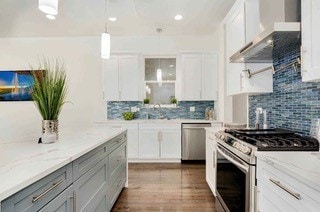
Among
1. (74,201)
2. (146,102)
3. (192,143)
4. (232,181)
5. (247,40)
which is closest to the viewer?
(74,201)

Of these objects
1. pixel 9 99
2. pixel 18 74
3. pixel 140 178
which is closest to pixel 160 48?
pixel 140 178

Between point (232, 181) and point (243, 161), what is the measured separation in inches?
15.6

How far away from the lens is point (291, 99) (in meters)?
2.14

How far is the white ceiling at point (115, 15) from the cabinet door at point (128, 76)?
0.62m

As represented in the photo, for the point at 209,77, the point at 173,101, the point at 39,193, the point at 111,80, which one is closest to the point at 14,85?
the point at 111,80

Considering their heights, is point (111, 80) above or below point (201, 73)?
below

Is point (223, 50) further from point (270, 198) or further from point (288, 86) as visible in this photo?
point (270, 198)

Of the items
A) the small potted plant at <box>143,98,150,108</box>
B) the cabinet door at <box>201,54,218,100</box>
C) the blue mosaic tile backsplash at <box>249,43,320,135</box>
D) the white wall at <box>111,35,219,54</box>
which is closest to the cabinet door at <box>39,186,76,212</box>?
the blue mosaic tile backsplash at <box>249,43,320,135</box>

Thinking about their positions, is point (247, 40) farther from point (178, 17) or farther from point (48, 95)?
point (48, 95)

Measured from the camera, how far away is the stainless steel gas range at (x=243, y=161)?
1582 millimetres

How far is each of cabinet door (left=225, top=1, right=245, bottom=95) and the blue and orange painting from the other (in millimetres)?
4544

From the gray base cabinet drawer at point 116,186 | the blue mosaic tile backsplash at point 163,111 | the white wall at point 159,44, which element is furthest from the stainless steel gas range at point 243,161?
the white wall at point 159,44

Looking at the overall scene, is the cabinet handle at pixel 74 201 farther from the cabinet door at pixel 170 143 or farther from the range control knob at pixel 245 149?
the cabinet door at pixel 170 143

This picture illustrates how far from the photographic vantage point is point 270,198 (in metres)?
1.38
